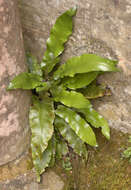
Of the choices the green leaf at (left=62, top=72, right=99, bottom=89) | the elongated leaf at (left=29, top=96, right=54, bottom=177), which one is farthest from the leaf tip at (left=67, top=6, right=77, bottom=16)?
the elongated leaf at (left=29, top=96, right=54, bottom=177)

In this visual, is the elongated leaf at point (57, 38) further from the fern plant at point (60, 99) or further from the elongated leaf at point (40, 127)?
the elongated leaf at point (40, 127)

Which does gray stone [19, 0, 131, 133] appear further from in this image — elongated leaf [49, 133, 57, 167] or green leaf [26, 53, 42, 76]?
elongated leaf [49, 133, 57, 167]

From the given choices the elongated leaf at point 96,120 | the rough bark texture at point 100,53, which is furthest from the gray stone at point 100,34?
the elongated leaf at point 96,120

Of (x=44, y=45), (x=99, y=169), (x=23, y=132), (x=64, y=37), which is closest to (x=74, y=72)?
(x=64, y=37)

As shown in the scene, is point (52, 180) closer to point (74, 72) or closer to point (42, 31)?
point (74, 72)

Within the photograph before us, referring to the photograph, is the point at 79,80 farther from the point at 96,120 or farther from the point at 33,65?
the point at 33,65
